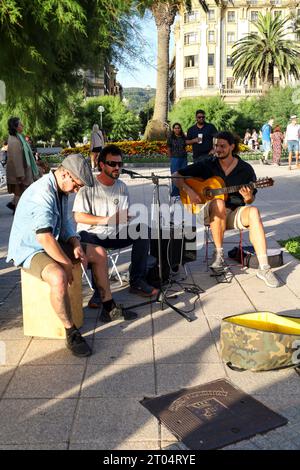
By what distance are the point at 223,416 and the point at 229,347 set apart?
26.5 inches

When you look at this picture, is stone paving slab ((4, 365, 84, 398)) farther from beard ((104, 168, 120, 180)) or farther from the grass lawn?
the grass lawn

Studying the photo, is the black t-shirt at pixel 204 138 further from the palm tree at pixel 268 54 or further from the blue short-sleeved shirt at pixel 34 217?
the palm tree at pixel 268 54

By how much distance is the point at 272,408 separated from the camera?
3076mm

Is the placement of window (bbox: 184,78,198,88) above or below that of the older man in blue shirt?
above

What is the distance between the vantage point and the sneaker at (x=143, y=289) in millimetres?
5176

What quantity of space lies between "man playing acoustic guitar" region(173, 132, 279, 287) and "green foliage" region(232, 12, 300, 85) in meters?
Result: 50.1

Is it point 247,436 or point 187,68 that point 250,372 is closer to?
point 247,436

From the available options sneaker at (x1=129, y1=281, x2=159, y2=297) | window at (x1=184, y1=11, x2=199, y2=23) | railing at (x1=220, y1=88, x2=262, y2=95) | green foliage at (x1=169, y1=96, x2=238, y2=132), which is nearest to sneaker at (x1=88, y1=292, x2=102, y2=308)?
sneaker at (x1=129, y1=281, x2=159, y2=297)

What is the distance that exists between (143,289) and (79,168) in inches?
71.0

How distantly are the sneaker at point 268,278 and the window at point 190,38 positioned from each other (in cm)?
7943

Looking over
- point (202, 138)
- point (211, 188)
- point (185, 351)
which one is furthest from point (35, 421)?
point (202, 138)

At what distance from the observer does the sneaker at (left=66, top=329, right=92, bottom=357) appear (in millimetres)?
3816

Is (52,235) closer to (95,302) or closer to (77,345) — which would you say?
(77,345)
